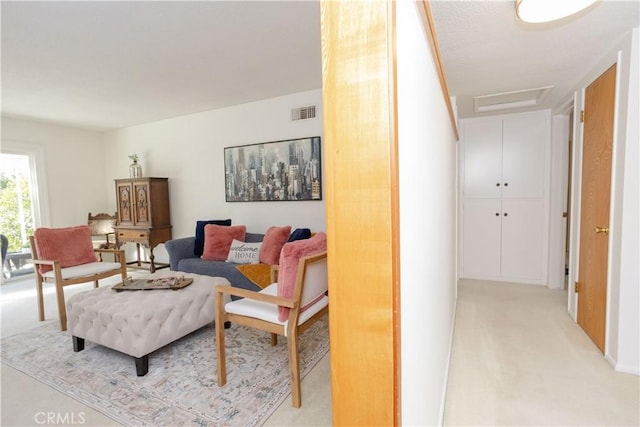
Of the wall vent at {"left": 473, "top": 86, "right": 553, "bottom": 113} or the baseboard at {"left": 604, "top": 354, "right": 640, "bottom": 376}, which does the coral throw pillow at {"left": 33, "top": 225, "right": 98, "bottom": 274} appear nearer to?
the wall vent at {"left": 473, "top": 86, "right": 553, "bottom": 113}

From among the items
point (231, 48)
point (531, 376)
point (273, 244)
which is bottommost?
point (531, 376)

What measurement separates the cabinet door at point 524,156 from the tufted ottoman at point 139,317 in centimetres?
363

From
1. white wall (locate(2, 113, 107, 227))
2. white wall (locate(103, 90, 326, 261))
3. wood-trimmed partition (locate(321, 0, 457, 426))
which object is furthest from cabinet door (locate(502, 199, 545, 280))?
white wall (locate(2, 113, 107, 227))

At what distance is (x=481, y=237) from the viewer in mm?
3914

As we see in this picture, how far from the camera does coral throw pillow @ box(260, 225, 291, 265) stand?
10.5 feet

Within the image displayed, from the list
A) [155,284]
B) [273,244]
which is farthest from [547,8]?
[155,284]

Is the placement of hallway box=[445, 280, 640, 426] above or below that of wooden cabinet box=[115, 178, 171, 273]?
below

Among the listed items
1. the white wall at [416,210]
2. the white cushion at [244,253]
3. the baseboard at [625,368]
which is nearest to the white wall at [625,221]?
the baseboard at [625,368]

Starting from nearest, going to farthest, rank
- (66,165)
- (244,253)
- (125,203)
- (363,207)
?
(363,207)
(244,253)
(125,203)
(66,165)

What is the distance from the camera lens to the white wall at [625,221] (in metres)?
1.86

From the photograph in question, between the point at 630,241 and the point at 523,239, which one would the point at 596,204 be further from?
the point at 523,239

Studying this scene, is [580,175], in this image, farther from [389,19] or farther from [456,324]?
[389,19]

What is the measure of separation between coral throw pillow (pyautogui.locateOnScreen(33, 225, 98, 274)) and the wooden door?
183 inches

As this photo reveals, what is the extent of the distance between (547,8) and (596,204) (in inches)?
62.9
